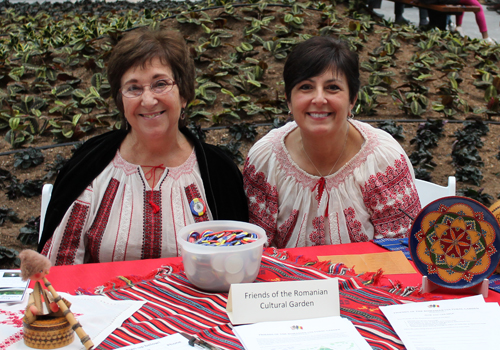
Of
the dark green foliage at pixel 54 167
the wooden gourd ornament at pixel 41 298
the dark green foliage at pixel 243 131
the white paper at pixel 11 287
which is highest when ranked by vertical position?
the wooden gourd ornament at pixel 41 298

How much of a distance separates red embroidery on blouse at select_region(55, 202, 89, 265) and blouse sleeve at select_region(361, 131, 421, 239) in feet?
3.70

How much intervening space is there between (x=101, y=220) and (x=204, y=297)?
77 centimetres

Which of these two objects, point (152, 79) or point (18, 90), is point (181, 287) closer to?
point (152, 79)

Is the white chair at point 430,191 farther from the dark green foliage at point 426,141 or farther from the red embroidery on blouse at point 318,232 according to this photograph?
the dark green foliage at point 426,141

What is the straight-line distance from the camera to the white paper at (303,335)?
1.12 m

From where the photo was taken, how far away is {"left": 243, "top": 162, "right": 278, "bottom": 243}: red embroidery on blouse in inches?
87.7

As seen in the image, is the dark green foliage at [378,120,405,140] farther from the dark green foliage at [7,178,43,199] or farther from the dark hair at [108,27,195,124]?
the dark green foliage at [7,178,43,199]

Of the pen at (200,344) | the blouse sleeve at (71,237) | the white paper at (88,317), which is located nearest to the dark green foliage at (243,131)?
the blouse sleeve at (71,237)

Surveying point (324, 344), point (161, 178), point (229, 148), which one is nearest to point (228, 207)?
point (161, 178)

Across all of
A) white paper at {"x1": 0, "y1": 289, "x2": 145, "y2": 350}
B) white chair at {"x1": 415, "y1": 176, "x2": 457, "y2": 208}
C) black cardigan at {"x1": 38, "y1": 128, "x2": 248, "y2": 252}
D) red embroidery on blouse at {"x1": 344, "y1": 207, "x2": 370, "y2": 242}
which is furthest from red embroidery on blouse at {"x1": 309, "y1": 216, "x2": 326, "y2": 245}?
white paper at {"x1": 0, "y1": 289, "x2": 145, "y2": 350}

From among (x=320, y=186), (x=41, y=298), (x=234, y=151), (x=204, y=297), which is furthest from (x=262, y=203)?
(x=234, y=151)

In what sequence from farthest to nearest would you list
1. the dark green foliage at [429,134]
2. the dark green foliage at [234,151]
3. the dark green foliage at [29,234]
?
the dark green foliage at [429,134] < the dark green foliage at [234,151] < the dark green foliage at [29,234]

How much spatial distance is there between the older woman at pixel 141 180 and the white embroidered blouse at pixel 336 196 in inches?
6.7

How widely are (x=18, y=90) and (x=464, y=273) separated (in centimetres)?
401
